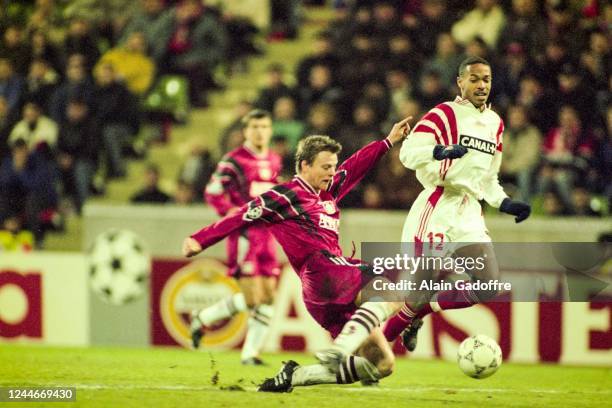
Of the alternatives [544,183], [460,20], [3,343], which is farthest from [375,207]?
[3,343]

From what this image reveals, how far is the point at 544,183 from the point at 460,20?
8.59ft

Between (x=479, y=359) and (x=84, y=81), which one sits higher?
(x=84, y=81)

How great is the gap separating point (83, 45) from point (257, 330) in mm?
6159

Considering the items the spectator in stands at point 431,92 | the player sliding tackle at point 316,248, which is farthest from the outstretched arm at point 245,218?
the spectator in stands at point 431,92

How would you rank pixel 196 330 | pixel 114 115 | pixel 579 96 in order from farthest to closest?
pixel 114 115, pixel 579 96, pixel 196 330

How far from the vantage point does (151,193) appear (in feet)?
40.3

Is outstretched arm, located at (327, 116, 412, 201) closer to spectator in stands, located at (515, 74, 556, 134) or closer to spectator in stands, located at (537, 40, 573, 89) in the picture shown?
spectator in stands, located at (515, 74, 556, 134)

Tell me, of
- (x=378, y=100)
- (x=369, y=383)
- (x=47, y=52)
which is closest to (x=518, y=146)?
(x=378, y=100)

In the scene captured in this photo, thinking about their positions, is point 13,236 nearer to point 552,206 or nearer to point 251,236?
point 251,236

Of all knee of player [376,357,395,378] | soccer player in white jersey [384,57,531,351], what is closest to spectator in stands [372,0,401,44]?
soccer player in white jersey [384,57,531,351]

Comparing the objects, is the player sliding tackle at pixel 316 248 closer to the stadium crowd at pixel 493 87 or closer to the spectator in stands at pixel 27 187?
the stadium crowd at pixel 493 87

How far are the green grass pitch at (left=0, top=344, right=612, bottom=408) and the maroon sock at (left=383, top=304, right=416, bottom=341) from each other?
40cm

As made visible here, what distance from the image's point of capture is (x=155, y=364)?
9211 millimetres

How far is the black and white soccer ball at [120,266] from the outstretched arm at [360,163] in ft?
13.3
